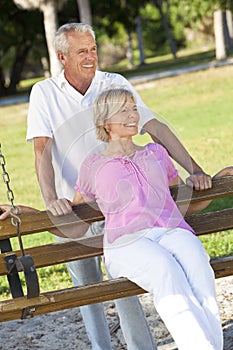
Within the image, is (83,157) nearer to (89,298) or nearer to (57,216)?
(57,216)

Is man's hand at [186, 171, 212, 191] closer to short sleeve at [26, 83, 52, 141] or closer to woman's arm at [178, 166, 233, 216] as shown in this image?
woman's arm at [178, 166, 233, 216]

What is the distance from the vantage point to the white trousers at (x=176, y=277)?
4.01 m

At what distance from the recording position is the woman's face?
4457mm

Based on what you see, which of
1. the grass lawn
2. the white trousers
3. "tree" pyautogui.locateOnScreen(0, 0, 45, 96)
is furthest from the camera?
"tree" pyautogui.locateOnScreen(0, 0, 45, 96)

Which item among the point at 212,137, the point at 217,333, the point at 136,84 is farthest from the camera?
the point at 136,84

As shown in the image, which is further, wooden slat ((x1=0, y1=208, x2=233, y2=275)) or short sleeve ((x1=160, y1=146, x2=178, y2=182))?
wooden slat ((x1=0, y1=208, x2=233, y2=275))

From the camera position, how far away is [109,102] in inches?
175

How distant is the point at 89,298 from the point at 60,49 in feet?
4.20

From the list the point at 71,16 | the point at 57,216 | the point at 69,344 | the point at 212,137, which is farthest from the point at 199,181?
the point at 71,16

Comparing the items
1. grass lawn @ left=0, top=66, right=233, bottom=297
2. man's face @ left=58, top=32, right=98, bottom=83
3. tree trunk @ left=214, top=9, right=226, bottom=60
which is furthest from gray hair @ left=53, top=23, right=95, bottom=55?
tree trunk @ left=214, top=9, right=226, bottom=60

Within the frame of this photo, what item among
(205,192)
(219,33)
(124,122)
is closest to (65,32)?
(124,122)

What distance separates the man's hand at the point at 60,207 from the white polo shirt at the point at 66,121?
8.4 inches

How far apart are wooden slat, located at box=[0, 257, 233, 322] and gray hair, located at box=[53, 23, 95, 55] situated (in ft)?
3.99

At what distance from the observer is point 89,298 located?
4324mm
